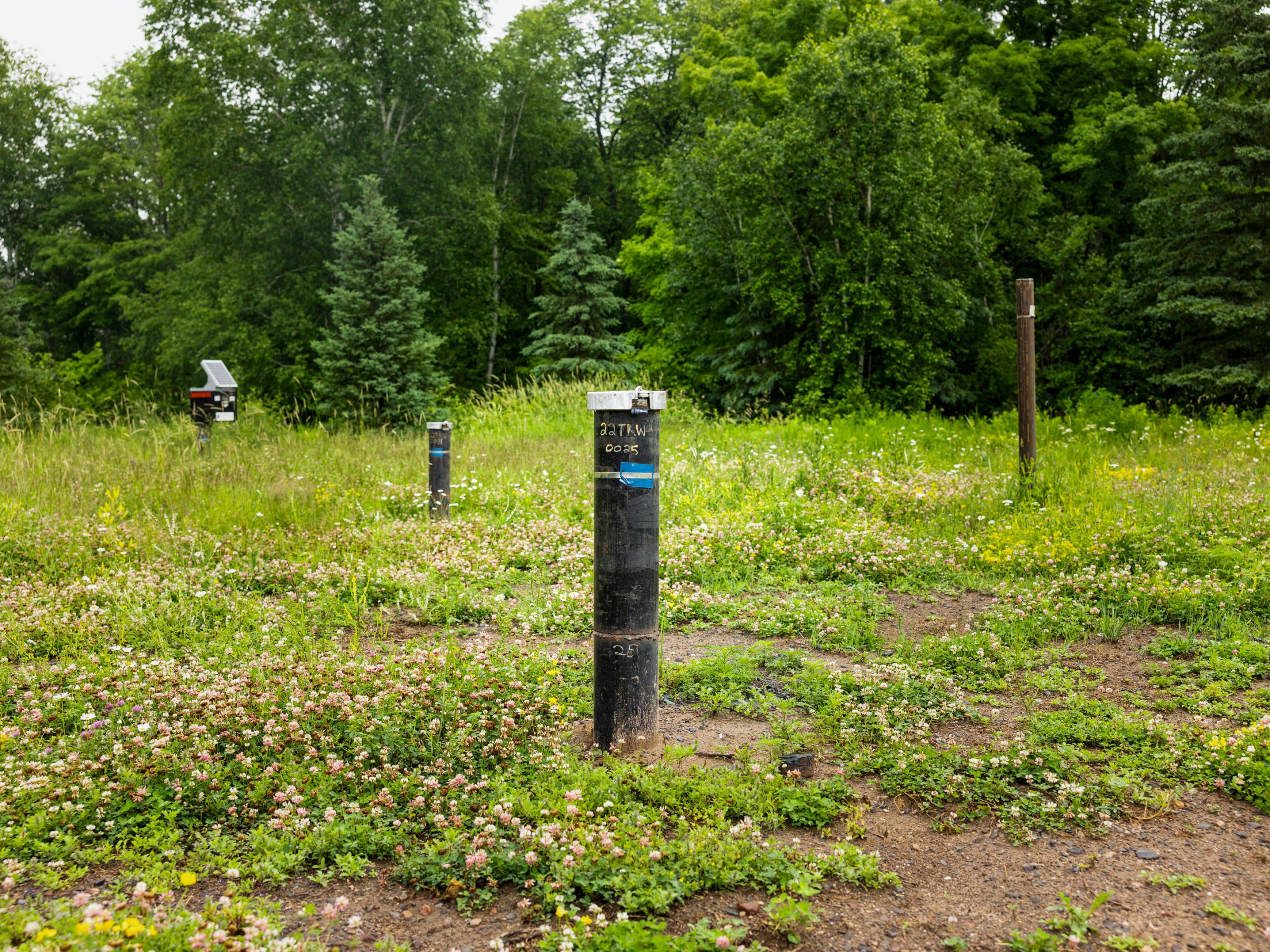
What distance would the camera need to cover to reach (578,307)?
29.2m

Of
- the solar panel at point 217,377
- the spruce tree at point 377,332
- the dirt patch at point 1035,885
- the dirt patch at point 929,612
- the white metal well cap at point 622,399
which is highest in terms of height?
the spruce tree at point 377,332

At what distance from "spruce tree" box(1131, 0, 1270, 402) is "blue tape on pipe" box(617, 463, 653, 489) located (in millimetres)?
18068

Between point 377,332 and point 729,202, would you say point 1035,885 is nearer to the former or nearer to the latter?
point 729,202

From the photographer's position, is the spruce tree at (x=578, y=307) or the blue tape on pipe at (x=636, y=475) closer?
the blue tape on pipe at (x=636, y=475)

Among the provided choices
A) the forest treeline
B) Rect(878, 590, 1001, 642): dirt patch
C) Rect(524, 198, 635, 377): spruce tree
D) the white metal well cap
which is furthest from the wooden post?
Rect(524, 198, 635, 377): spruce tree

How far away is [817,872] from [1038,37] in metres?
33.7

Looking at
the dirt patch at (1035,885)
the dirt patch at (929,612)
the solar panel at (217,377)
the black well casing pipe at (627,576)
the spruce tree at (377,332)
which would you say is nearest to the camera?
the dirt patch at (1035,885)

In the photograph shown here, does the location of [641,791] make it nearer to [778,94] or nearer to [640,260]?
[778,94]

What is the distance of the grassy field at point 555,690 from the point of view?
3.08m

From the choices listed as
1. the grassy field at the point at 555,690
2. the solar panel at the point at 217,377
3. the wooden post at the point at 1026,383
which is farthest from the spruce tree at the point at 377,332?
the wooden post at the point at 1026,383

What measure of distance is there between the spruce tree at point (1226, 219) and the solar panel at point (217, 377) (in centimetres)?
1822

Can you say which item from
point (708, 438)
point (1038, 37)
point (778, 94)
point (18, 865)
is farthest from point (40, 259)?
point (18, 865)

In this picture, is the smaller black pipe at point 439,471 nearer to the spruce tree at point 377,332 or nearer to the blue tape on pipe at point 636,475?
the blue tape on pipe at point 636,475

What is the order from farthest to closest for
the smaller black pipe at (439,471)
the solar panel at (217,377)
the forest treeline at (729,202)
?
the forest treeline at (729,202) < the solar panel at (217,377) < the smaller black pipe at (439,471)
